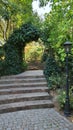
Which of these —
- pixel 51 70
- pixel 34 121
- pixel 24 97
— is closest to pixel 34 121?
pixel 34 121

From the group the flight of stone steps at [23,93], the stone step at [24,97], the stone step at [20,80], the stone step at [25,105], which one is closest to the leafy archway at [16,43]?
the flight of stone steps at [23,93]

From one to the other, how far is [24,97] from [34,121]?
218 cm

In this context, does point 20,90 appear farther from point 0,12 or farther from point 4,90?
point 0,12

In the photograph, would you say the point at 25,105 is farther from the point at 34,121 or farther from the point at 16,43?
the point at 16,43

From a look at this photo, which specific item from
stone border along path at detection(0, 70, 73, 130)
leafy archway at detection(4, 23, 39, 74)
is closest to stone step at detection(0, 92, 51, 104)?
stone border along path at detection(0, 70, 73, 130)

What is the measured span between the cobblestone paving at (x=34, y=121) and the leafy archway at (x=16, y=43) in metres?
4.47

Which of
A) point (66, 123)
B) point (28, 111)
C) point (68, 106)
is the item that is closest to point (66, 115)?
point (68, 106)

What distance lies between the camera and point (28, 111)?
7402 millimetres

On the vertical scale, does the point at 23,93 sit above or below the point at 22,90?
below

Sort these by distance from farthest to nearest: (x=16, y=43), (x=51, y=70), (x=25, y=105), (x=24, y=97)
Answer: (x=16, y=43), (x=51, y=70), (x=24, y=97), (x=25, y=105)

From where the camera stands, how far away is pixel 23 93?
355 inches

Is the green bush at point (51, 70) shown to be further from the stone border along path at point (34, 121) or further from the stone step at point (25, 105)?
the stone border along path at point (34, 121)

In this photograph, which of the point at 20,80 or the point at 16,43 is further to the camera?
the point at 16,43

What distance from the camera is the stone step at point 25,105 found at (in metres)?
7.40
